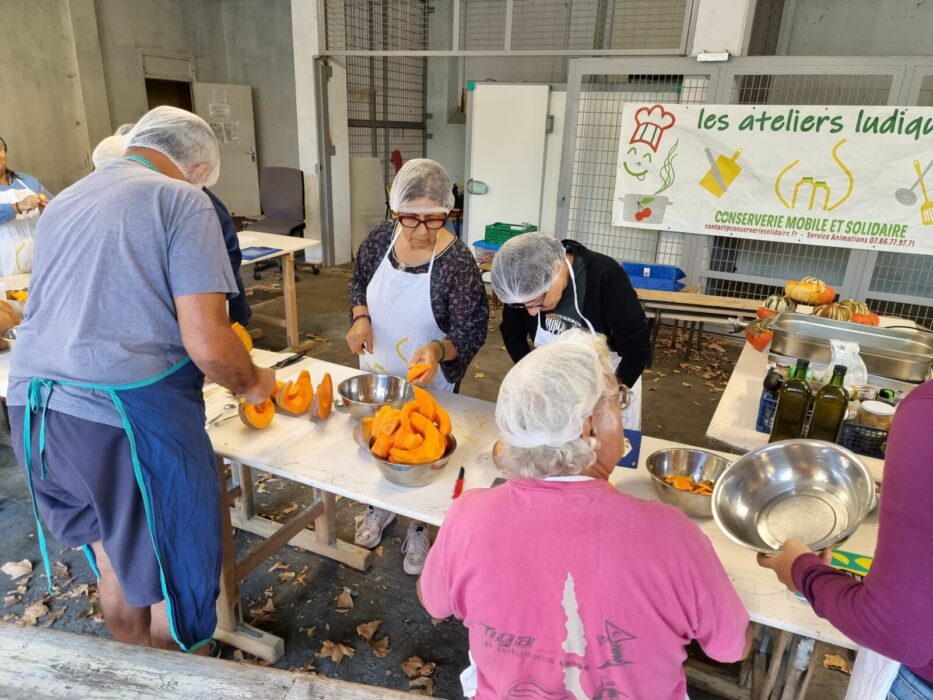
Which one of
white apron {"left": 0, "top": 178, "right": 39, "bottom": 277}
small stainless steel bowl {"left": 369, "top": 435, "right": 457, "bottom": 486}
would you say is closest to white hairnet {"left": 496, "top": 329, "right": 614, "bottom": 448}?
small stainless steel bowl {"left": 369, "top": 435, "right": 457, "bottom": 486}

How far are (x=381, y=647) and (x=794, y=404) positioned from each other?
192cm

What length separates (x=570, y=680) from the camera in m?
1.20

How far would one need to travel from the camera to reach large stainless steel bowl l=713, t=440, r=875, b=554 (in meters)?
1.64

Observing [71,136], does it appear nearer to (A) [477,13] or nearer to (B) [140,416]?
(A) [477,13]

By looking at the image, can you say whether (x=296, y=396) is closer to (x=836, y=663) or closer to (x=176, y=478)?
(x=176, y=478)

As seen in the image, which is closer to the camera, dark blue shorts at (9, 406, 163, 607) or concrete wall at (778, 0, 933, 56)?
dark blue shorts at (9, 406, 163, 607)

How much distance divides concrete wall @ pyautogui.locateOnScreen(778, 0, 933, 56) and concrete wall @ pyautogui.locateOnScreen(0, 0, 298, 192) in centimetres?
757

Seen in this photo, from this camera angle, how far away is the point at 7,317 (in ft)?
9.37

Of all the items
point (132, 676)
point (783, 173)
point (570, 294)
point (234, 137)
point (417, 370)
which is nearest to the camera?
point (132, 676)

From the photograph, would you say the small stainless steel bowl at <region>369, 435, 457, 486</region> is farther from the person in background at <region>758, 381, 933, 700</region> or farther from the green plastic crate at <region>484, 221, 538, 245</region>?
the green plastic crate at <region>484, 221, 538, 245</region>

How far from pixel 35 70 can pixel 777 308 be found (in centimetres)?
919

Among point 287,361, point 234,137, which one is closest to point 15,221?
point 287,361

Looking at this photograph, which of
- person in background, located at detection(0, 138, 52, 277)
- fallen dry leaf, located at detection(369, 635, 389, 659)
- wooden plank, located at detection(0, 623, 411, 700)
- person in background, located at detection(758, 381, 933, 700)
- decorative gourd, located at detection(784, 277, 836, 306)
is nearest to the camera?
person in background, located at detection(758, 381, 933, 700)

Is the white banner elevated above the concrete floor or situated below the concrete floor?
above
